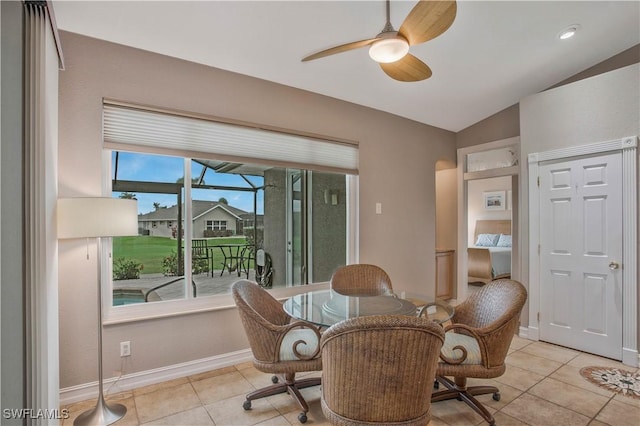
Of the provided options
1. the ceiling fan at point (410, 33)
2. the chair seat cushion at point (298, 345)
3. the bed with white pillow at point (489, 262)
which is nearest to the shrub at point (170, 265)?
the chair seat cushion at point (298, 345)

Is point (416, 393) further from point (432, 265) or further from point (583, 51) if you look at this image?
point (583, 51)

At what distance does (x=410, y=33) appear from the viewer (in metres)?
1.88

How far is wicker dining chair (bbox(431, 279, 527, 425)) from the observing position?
2014 millimetres

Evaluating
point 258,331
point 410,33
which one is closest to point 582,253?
point 410,33

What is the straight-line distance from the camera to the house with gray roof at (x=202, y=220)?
108 inches

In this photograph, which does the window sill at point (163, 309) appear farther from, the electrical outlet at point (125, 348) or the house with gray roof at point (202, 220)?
the house with gray roof at point (202, 220)

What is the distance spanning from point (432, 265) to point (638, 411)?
256cm

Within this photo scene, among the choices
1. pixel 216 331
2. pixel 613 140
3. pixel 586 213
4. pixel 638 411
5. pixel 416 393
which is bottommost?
pixel 638 411

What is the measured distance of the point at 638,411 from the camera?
2.25 metres

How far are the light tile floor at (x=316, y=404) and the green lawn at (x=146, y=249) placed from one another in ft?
3.19

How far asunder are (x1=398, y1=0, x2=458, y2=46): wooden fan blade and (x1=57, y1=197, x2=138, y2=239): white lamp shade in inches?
81.2

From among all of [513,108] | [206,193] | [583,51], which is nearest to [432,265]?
[513,108]

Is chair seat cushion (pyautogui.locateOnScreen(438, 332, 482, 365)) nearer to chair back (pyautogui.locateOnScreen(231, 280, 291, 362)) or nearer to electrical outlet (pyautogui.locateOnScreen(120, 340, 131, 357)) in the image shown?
chair back (pyautogui.locateOnScreen(231, 280, 291, 362))

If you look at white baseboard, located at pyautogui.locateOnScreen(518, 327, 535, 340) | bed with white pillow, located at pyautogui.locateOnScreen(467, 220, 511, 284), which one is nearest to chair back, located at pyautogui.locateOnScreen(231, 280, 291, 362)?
white baseboard, located at pyautogui.locateOnScreen(518, 327, 535, 340)
